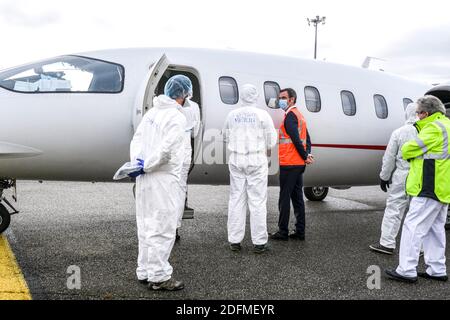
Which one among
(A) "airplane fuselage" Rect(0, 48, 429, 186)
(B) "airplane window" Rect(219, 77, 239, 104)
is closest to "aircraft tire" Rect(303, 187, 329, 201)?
(A) "airplane fuselage" Rect(0, 48, 429, 186)

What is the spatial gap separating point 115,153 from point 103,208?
352 centimetres

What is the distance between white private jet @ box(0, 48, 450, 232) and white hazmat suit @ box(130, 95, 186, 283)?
66.8 inches

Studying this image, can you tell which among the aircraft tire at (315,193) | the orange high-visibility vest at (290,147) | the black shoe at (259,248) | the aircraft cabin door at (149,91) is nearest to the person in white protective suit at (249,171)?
the black shoe at (259,248)

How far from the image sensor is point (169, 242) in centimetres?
459

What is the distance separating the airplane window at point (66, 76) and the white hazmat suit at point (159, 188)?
213 centimetres

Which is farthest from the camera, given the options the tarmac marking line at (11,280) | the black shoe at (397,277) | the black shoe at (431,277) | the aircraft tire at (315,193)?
the aircraft tire at (315,193)

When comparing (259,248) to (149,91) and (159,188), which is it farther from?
(149,91)

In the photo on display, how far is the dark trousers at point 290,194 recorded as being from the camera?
22.2 ft

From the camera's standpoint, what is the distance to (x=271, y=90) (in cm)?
741

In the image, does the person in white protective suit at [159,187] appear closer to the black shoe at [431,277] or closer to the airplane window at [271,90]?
the black shoe at [431,277]

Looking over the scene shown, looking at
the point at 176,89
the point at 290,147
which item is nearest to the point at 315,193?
the point at 290,147

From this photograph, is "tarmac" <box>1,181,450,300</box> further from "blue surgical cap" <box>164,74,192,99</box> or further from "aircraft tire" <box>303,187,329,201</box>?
"blue surgical cap" <box>164,74,192,99</box>

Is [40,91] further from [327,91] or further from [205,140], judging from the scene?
[327,91]
